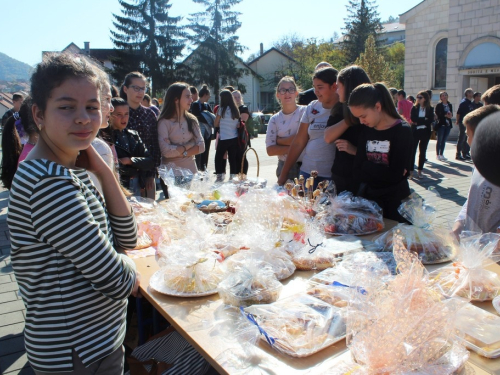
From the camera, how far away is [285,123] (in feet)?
13.0

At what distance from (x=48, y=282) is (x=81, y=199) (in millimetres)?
287

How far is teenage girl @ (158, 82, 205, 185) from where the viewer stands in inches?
160

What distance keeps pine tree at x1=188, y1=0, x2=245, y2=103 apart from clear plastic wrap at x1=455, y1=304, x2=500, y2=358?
35878 millimetres

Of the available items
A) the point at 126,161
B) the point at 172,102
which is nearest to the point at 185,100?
the point at 172,102

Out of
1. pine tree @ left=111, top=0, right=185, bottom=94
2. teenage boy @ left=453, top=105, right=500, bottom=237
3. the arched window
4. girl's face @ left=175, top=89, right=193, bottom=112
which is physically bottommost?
teenage boy @ left=453, top=105, right=500, bottom=237

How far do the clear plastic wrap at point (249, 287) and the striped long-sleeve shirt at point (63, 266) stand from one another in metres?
0.41

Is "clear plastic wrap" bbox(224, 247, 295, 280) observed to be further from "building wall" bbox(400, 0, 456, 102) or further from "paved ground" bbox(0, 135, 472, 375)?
"building wall" bbox(400, 0, 456, 102)

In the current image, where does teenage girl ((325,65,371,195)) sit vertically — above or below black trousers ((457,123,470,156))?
above

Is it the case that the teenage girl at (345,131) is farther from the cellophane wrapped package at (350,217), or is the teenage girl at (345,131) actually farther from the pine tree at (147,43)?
the pine tree at (147,43)

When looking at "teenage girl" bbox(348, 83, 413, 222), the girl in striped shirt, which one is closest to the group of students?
the girl in striped shirt

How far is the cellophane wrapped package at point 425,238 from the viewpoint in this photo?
6.39ft

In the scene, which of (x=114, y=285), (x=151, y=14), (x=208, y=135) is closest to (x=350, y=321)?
(x=114, y=285)

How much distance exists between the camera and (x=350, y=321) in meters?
1.22

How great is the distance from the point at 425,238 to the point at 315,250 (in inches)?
22.1
